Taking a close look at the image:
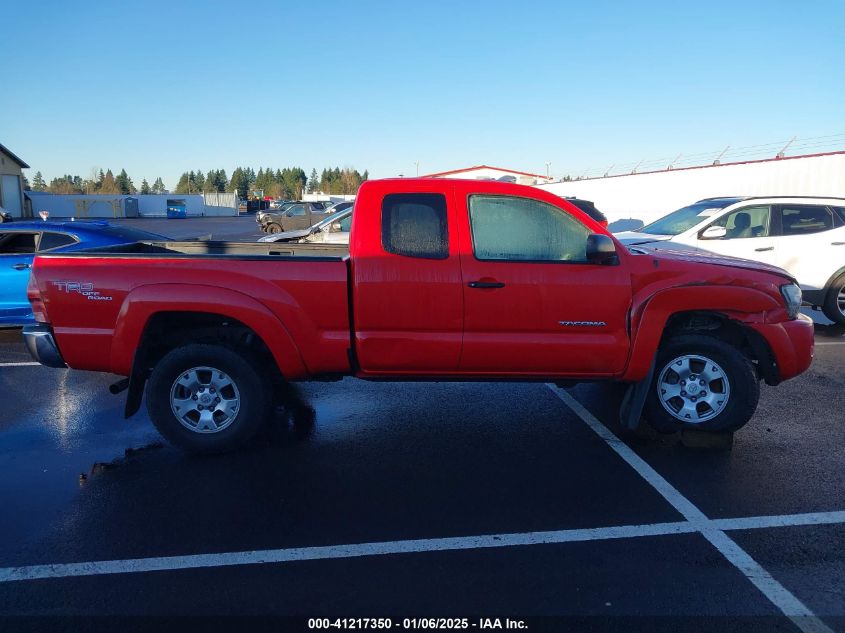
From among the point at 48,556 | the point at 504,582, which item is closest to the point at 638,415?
the point at 504,582

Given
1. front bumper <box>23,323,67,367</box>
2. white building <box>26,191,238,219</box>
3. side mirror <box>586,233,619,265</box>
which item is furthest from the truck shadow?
white building <box>26,191,238,219</box>

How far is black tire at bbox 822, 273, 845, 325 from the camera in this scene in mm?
8664

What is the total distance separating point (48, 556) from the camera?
327 centimetres

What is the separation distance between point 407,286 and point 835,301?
7485 mm

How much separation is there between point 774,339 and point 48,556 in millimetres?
4960

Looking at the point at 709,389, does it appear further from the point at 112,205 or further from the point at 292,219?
the point at 112,205

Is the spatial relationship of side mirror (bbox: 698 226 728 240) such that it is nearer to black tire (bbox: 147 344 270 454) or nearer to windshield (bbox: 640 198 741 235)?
windshield (bbox: 640 198 741 235)

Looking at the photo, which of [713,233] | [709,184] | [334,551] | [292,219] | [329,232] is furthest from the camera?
[292,219]

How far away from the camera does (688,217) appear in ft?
32.7

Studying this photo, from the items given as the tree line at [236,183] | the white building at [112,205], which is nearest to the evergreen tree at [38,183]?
the tree line at [236,183]

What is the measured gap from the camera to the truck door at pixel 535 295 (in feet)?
14.2

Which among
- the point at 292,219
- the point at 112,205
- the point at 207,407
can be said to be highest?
the point at 112,205

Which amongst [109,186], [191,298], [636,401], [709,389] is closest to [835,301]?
[709,389]

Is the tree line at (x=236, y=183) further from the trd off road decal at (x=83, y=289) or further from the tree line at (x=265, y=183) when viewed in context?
the trd off road decal at (x=83, y=289)
